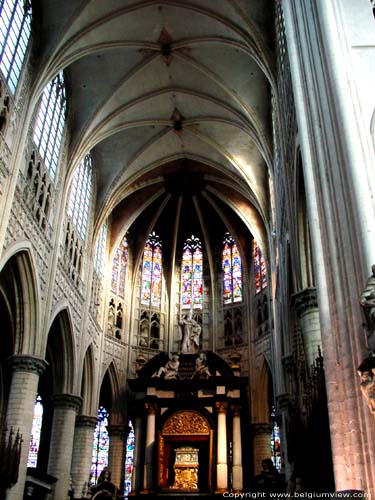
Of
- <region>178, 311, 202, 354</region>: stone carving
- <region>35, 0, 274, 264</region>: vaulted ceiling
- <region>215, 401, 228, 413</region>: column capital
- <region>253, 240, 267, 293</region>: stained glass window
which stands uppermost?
<region>35, 0, 274, 264</region>: vaulted ceiling

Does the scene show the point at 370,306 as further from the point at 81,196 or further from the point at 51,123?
the point at 81,196

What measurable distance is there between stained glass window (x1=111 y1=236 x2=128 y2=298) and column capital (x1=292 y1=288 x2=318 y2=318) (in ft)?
53.7

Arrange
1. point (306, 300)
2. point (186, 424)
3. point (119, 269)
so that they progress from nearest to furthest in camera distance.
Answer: point (306, 300) < point (186, 424) < point (119, 269)

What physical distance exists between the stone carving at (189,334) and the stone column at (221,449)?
3885 millimetres

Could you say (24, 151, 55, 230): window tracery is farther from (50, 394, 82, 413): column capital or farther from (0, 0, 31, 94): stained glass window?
(50, 394, 82, 413): column capital

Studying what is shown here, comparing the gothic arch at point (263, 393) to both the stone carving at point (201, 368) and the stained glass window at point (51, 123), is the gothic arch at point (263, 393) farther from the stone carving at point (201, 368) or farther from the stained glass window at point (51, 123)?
the stained glass window at point (51, 123)

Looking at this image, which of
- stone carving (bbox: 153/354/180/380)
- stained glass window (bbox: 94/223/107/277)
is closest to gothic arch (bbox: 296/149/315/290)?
stone carving (bbox: 153/354/180/380)

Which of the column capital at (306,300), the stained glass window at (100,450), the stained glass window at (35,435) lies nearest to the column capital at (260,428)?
the stained glass window at (100,450)

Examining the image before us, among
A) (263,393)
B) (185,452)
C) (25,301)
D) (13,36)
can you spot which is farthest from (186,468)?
(13,36)

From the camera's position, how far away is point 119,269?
30812mm

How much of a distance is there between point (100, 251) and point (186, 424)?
9006mm

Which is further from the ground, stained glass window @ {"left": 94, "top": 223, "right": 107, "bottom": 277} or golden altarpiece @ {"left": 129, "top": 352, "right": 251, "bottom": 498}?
stained glass window @ {"left": 94, "top": 223, "right": 107, "bottom": 277}

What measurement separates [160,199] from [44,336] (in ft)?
46.3

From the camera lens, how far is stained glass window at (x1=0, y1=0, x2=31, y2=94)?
16.9 m
